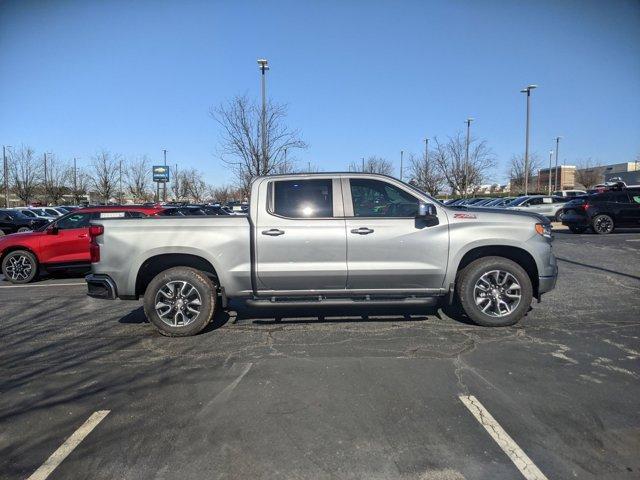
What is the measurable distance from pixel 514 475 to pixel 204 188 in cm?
6504

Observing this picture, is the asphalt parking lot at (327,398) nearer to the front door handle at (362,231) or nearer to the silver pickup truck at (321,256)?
the silver pickup truck at (321,256)

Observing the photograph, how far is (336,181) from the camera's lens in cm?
583

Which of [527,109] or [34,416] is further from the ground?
[527,109]

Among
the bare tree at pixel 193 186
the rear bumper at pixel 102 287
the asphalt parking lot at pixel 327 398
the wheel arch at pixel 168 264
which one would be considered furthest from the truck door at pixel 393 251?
the bare tree at pixel 193 186

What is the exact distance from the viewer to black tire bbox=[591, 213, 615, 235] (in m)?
18.2

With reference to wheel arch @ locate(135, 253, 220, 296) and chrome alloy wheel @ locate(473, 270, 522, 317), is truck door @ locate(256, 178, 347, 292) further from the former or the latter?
chrome alloy wheel @ locate(473, 270, 522, 317)

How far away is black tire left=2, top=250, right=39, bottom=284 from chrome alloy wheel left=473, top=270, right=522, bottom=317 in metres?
9.38

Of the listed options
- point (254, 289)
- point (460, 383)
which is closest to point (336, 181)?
point (254, 289)

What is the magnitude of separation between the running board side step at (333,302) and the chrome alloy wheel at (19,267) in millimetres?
7197

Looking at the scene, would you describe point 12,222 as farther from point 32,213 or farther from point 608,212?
point 608,212

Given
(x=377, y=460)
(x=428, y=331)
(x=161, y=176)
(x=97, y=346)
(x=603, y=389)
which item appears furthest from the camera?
(x=161, y=176)

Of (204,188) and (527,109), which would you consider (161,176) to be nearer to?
(204,188)

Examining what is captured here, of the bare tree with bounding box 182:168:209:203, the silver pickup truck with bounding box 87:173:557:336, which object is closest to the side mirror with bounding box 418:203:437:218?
the silver pickup truck with bounding box 87:173:557:336

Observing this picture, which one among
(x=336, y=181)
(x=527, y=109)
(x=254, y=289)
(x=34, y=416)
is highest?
(x=527, y=109)
